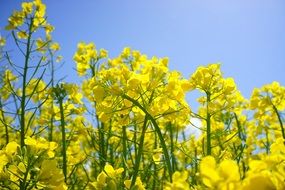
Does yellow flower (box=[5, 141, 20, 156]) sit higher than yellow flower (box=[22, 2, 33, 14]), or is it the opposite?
yellow flower (box=[22, 2, 33, 14])

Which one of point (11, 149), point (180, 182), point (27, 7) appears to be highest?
point (27, 7)

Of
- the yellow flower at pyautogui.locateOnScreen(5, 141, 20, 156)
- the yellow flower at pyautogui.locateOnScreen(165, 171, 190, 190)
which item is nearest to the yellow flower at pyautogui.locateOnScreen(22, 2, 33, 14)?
the yellow flower at pyautogui.locateOnScreen(5, 141, 20, 156)

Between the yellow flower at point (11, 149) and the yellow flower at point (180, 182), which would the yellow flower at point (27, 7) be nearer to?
the yellow flower at point (11, 149)

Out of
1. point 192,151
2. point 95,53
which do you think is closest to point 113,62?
point 95,53

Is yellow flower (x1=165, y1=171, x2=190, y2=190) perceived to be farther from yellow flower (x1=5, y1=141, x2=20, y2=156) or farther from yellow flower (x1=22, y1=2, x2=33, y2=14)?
yellow flower (x1=22, y1=2, x2=33, y2=14)

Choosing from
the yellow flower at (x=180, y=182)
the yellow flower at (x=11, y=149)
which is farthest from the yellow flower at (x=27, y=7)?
the yellow flower at (x=180, y=182)

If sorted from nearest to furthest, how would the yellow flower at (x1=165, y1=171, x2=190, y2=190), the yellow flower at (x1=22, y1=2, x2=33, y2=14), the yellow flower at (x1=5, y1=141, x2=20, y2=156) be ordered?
1. the yellow flower at (x1=165, y1=171, x2=190, y2=190)
2. the yellow flower at (x1=5, y1=141, x2=20, y2=156)
3. the yellow flower at (x1=22, y1=2, x2=33, y2=14)

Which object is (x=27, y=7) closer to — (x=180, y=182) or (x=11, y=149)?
(x=11, y=149)

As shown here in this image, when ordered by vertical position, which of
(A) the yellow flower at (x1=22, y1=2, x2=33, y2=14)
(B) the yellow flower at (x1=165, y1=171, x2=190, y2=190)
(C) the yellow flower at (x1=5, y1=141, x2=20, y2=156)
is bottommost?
(B) the yellow flower at (x1=165, y1=171, x2=190, y2=190)

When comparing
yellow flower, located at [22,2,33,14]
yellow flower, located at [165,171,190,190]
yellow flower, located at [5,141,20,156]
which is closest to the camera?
yellow flower, located at [165,171,190,190]

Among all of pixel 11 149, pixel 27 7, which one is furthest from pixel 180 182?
pixel 27 7

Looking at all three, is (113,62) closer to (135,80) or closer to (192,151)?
(192,151)
